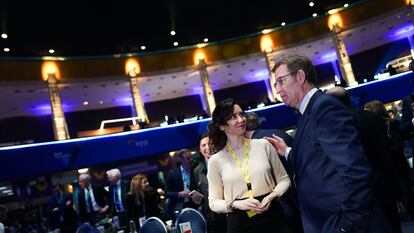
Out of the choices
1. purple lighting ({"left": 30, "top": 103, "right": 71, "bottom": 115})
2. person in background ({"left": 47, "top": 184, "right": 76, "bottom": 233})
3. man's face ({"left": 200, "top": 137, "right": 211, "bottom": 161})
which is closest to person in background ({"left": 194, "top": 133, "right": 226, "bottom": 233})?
man's face ({"left": 200, "top": 137, "right": 211, "bottom": 161})

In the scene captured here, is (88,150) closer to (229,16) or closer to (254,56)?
(229,16)

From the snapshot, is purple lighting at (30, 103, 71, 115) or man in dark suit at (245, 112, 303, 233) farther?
purple lighting at (30, 103, 71, 115)

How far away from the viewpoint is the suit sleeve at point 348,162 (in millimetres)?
1502

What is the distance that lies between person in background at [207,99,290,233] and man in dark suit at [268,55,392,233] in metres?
0.38

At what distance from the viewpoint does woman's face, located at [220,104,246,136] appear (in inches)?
94.2

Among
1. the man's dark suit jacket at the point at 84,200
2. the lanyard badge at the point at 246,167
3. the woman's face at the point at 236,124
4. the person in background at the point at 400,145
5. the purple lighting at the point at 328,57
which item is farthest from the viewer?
the purple lighting at the point at 328,57

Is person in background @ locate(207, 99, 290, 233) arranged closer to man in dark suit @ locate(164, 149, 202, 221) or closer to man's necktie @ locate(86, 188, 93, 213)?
man in dark suit @ locate(164, 149, 202, 221)

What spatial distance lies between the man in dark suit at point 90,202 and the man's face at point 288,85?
577 centimetres

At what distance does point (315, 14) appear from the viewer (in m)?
17.3

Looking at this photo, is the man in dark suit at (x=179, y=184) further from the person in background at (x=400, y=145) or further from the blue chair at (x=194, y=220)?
the person in background at (x=400, y=145)

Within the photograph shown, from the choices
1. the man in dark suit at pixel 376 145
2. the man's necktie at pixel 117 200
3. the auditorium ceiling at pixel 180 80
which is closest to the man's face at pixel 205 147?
the man in dark suit at pixel 376 145

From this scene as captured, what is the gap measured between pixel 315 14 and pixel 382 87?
213 inches

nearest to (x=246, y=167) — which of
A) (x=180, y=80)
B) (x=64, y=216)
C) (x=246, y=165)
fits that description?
(x=246, y=165)

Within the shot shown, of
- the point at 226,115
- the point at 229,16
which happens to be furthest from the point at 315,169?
the point at 229,16
